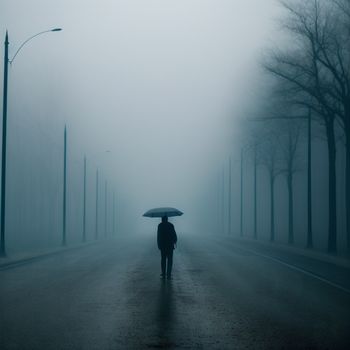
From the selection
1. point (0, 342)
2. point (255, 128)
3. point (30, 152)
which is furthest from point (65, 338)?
point (30, 152)

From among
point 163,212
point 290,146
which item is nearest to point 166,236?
point 163,212

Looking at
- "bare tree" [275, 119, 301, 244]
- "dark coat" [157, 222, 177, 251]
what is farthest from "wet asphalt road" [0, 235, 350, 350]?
"bare tree" [275, 119, 301, 244]

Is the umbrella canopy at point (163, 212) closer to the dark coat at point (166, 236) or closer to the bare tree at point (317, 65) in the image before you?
the dark coat at point (166, 236)

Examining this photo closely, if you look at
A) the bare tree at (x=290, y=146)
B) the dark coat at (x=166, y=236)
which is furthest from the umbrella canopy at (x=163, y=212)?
the bare tree at (x=290, y=146)

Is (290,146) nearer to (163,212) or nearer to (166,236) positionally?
(163,212)

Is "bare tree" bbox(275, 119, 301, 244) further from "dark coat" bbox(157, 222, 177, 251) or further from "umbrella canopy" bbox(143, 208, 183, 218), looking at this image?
"dark coat" bbox(157, 222, 177, 251)

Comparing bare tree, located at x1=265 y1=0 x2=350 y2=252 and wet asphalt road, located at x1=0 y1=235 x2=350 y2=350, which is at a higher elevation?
bare tree, located at x1=265 y1=0 x2=350 y2=252

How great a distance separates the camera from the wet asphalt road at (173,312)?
9664 mm

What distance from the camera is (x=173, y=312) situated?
12.6 meters

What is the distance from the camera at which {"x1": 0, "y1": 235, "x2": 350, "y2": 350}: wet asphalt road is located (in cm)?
966

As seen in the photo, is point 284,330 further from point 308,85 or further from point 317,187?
Answer: point 317,187

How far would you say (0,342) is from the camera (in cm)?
951

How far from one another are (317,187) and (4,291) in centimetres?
7612

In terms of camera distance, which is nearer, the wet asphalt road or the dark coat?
the wet asphalt road
